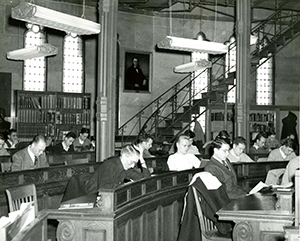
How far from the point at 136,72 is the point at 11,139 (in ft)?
17.3

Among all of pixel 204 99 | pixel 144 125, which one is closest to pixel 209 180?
pixel 204 99

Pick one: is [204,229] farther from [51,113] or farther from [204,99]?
[51,113]

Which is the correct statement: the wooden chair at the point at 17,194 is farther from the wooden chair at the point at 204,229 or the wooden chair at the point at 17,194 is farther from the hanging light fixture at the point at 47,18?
the hanging light fixture at the point at 47,18

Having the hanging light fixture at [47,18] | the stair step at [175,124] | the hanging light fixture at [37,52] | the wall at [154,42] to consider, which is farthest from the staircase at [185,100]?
the hanging light fixture at [47,18]

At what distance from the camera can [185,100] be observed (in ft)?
55.8

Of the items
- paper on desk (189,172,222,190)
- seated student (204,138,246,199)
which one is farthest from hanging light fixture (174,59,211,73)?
paper on desk (189,172,222,190)

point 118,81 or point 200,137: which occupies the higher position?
point 118,81

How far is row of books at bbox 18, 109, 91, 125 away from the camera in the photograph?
14.3 m

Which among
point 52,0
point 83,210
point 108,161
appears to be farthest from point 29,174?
point 52,0

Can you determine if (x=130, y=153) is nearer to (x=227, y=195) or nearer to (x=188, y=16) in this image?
(x=227, y=195)

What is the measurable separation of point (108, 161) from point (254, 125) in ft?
39.8

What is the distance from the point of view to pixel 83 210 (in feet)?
13.4

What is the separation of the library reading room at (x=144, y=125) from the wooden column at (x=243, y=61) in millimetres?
30

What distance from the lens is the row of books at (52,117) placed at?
14.3 metres
